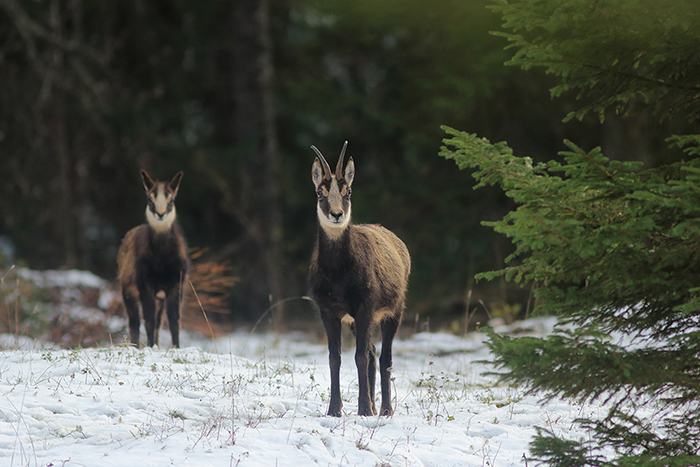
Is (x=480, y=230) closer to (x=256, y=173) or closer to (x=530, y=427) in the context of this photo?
(x=256, y=173)

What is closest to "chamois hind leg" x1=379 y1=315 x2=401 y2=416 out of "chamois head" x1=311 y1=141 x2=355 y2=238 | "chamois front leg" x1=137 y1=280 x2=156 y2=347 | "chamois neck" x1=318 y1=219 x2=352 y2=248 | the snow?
the snow

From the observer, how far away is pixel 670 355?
4848 millimetres

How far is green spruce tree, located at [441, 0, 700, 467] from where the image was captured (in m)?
4.55

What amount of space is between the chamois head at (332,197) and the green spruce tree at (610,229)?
1.56 m

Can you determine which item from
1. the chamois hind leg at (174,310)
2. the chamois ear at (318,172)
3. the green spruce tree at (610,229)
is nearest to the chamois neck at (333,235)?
the chamois ear at (318,172)

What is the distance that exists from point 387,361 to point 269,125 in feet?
42.1

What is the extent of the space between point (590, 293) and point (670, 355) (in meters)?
0.68

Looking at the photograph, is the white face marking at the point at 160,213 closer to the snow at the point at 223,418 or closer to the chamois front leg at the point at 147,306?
the chamois front leg at the point at 147,306

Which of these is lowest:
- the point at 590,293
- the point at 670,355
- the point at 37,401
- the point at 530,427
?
the point at 530,427

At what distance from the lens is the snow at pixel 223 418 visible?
210 inches

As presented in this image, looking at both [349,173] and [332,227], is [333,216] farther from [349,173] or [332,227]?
[349,173]

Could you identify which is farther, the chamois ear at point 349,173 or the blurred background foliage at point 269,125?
the blurred background foliage at point 269,125

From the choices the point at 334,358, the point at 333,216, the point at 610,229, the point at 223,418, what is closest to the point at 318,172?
the point at 333,216

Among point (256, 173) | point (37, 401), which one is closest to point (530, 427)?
point (37, 401)
